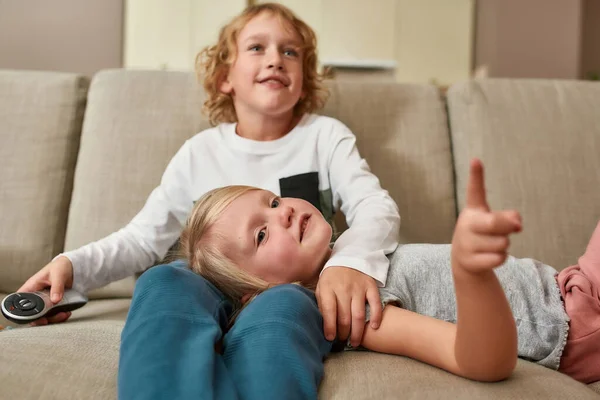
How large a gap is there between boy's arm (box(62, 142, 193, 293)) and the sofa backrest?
3.3 inches

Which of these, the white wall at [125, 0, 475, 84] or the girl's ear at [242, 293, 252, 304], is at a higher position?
the white wall at [125, 0, 475, 84]

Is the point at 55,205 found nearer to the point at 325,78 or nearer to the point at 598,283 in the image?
the point at 325,78

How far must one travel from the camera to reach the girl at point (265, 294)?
68cm

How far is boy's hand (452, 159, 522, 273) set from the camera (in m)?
0.57

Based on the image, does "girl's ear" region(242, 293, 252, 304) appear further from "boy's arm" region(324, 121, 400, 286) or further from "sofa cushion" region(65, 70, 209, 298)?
"sofa cushion" region(65, 70, 209, 298)

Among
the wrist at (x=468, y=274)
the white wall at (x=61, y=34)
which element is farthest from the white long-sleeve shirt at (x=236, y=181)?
the white wall at (x=61, y=34)

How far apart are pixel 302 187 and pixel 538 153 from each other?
59 cm

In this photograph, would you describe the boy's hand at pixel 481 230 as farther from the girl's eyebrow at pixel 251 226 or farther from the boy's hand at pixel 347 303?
the girl's eyebrow at pixel 251 226

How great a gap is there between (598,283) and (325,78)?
86cm

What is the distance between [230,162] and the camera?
1365mm

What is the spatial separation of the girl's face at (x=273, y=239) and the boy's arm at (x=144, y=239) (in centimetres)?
37

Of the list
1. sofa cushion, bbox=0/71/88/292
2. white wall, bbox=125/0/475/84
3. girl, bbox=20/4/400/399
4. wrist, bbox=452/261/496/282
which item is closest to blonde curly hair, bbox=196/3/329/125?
girl, bbox=20/4/400/399

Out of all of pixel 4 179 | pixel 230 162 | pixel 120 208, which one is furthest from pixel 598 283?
pixel 4 179

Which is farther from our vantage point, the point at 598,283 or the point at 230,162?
the point at 230,162
